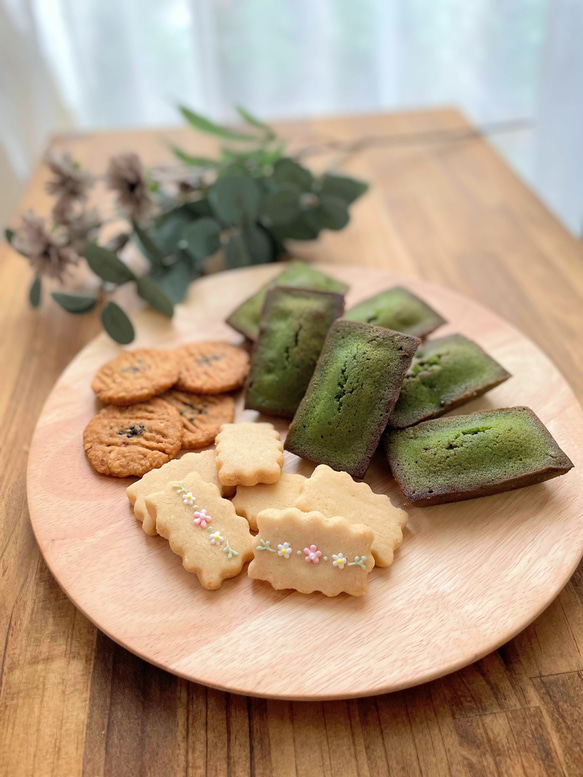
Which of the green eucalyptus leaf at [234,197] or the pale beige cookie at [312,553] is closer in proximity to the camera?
the pale beige cookie at [312,553]

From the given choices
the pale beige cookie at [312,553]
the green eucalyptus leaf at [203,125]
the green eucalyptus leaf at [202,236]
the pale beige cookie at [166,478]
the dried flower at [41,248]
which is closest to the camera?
Result: the pale beige cookie at [312,553]

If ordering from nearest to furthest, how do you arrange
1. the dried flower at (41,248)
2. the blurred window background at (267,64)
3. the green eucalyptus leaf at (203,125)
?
the dried flower at (41,248), the green eucalyptus leaf at (203,125), the blurred window background at (267,64)

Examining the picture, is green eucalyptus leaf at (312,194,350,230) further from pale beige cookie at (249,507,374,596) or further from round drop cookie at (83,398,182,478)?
pale beige cookie at (249,507,374,596)

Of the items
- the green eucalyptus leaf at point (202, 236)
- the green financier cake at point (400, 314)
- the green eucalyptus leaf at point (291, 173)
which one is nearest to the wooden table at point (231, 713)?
the green financier cake at point (400, 314)

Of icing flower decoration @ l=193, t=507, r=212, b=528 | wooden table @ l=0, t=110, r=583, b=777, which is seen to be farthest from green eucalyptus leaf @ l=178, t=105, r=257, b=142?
icing flower decoration @ l=193, t=507, r=212, b=528

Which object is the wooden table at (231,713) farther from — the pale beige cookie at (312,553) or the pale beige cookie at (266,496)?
the pale beige cookie at (266,496)

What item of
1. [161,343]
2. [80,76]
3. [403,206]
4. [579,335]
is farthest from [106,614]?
[80,76]

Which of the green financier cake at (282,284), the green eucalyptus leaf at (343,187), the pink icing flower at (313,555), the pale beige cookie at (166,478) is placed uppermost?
the green eucalyptus leaf at (343,187)

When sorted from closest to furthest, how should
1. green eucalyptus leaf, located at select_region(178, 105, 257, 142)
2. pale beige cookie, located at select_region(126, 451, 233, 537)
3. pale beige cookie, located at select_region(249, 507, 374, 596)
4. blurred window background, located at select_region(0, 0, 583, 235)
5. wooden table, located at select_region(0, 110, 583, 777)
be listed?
wooden table, located at select_region(0, 110, 583, 777) < pale beige cookie, located at select_region(249, 507, 374, 596) < pale beige cookie, located at select_region(126, 451, 233, 537) < green eucalyptus leaf, located at select_region(178, 105, 257, 142) < blurred window background, located at select_region(0, 0, 583, 235)
